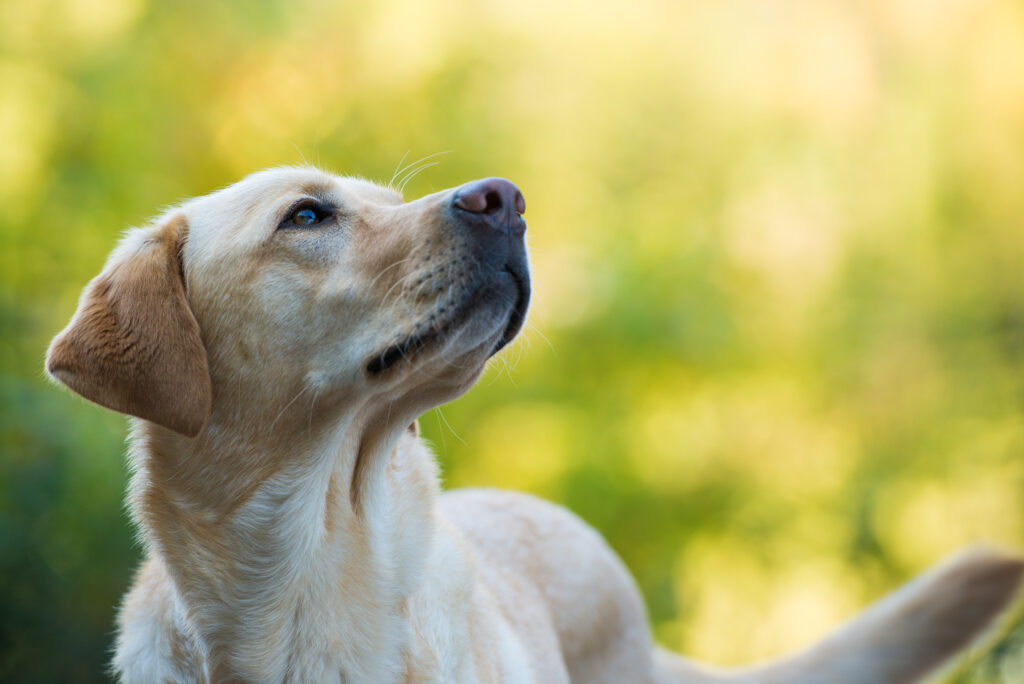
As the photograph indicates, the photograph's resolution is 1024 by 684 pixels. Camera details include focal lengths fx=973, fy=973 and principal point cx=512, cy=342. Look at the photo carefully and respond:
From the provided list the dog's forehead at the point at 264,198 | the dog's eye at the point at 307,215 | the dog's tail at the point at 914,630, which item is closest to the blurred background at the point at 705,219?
the dog's tail at the point at 914,630

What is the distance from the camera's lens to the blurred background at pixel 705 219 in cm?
649

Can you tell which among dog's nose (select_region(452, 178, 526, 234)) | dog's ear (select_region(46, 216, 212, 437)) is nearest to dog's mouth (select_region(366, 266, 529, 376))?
dog's nose (select_region(452, 178, 526, 234))

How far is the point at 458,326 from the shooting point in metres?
2.15

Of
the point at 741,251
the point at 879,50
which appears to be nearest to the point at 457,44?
the point at 741,251

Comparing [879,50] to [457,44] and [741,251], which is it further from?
[457,44]

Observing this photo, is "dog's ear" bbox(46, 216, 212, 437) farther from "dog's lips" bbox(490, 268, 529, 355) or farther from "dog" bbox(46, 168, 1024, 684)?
"dog's lips" bbox(490, 268, 529, 355)

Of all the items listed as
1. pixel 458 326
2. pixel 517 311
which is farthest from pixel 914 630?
pixel 458 326

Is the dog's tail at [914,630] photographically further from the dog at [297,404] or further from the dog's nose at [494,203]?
the dog's nose at [494,203]

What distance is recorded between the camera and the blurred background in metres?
6.49

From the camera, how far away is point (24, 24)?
5855 millimetres

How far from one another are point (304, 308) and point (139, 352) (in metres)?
0.38

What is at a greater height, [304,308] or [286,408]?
[304,308]

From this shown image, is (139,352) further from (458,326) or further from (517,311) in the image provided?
(517,311)

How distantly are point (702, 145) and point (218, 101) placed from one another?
3.42 meters
